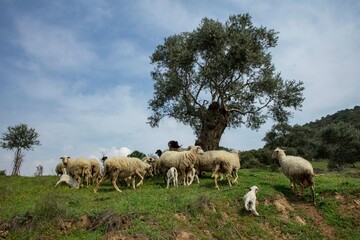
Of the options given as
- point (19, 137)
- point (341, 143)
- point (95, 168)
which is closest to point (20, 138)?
point (19, 137)

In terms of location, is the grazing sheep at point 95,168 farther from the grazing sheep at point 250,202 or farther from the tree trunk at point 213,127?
the grazing sheep at point 250,202

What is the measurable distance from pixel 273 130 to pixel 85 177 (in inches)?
2570

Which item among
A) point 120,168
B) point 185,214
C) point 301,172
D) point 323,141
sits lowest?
point 185,214

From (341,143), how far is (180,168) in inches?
1988

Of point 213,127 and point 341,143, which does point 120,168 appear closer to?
point 213,127

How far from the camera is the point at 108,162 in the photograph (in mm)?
20141

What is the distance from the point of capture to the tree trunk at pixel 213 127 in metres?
28.2

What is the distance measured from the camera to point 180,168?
21.6 meters

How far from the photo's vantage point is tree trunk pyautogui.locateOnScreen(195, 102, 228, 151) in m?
28.2

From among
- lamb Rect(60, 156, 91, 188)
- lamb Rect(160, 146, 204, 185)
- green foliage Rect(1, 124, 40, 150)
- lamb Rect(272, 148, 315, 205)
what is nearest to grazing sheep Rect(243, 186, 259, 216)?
lamb Rect(272, 148, 315, 205)

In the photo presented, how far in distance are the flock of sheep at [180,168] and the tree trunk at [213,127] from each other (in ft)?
16.4

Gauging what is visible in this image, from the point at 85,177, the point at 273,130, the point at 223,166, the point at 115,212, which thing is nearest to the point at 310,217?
the point at 223,166

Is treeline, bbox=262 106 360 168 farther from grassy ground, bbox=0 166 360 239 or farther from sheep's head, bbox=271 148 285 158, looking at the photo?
grassy ground, bbox=0 166 360 239

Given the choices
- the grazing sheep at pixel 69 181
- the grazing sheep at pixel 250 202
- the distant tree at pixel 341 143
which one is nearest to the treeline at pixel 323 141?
the distant tree at pixel 341 143
